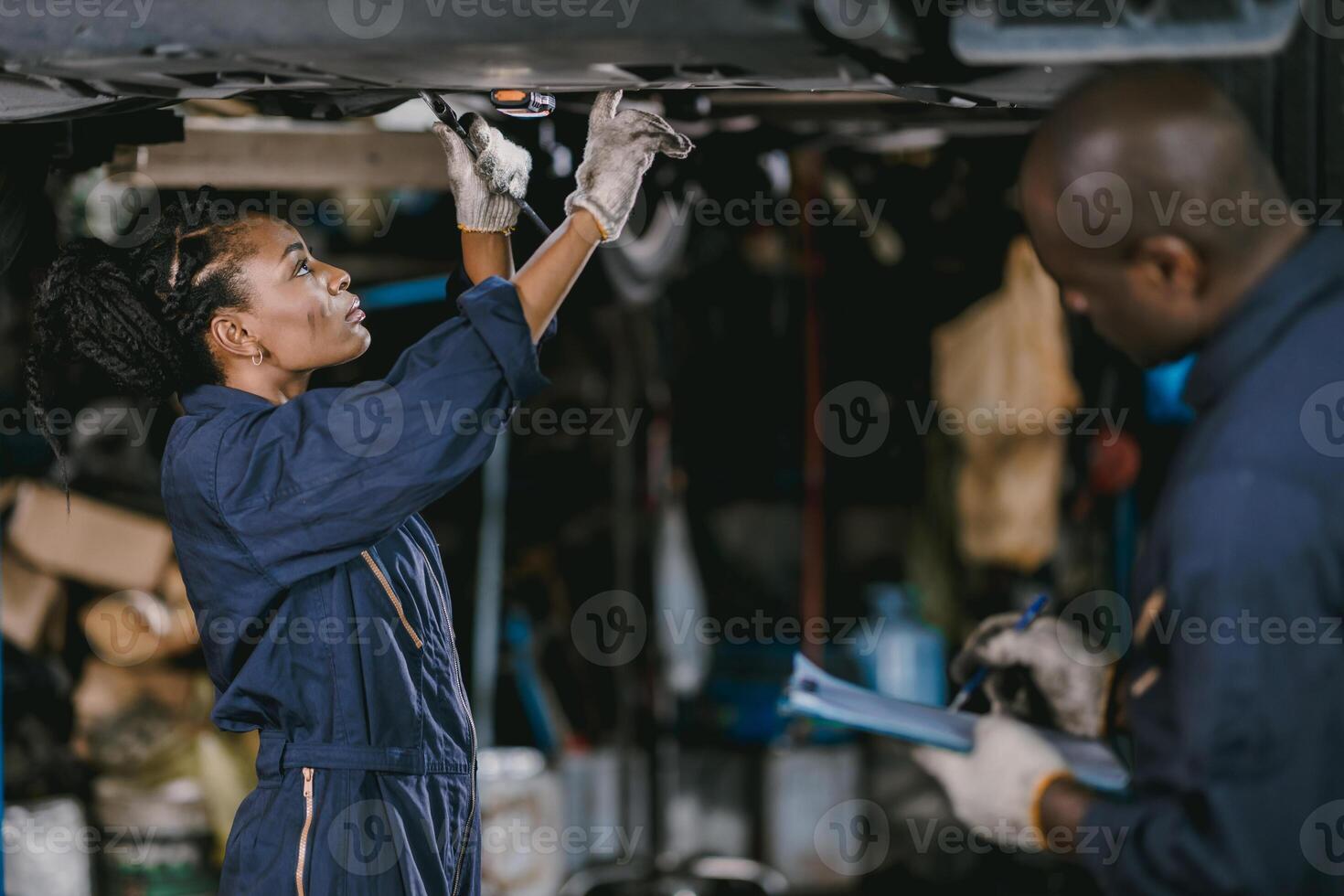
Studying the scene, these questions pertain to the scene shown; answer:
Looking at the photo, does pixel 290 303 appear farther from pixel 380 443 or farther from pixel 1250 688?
pixel 1250 688

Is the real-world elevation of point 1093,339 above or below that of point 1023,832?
above

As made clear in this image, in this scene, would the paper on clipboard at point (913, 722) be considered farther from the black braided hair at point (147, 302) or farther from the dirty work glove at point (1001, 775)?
the black braided hair at point (147, 302)

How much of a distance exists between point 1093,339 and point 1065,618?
0.99m

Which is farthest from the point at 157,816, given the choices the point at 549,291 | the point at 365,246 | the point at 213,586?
the point at 549,291

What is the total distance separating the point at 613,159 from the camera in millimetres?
2021

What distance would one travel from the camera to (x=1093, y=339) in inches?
172

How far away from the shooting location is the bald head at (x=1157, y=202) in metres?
1.51

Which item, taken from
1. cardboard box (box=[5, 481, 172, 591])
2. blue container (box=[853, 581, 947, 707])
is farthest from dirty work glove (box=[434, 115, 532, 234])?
blue container (box=[853, 581, 947, 707])

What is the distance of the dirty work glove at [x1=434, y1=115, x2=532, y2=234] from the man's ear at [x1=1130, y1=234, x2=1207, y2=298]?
1.01 m

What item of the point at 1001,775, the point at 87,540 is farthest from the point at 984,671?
the point at 87,540

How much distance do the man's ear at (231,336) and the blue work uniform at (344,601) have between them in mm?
72

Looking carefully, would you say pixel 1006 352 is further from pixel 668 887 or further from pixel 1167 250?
pixel 1167 250

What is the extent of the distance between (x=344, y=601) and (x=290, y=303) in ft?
1.66

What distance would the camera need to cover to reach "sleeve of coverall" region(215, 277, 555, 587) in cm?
190
